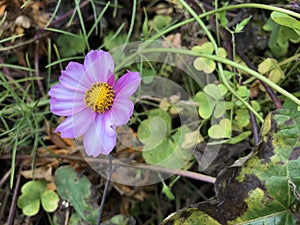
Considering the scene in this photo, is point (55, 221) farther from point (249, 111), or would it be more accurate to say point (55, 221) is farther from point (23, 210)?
point (249, 111)

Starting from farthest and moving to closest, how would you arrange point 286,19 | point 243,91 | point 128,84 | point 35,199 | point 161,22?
1. point 161,22
2. point 35,199
3. point 243,91
4. point 286,19
5. point 128,84

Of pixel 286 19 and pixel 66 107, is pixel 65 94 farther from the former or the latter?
pixel 286 19

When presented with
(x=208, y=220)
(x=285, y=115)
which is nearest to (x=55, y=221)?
(x=208, y=220)

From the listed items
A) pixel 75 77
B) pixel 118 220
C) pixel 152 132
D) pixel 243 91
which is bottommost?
pixel 118 220

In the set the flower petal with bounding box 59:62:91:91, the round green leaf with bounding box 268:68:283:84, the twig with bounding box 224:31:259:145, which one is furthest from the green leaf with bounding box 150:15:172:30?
the flower petal with bounding box 59:62:91:91

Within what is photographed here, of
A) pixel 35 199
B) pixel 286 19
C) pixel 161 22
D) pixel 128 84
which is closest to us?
pixel 128 84

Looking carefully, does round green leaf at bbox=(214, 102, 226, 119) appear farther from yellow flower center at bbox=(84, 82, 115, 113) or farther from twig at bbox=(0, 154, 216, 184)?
yellow flower center at bbox=(84, 82, 115, 113)

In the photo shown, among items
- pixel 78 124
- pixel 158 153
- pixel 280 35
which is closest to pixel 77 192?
pixel 158 153

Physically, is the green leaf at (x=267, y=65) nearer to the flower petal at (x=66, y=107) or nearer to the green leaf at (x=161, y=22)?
the green leaf at (x=161, y=22)
